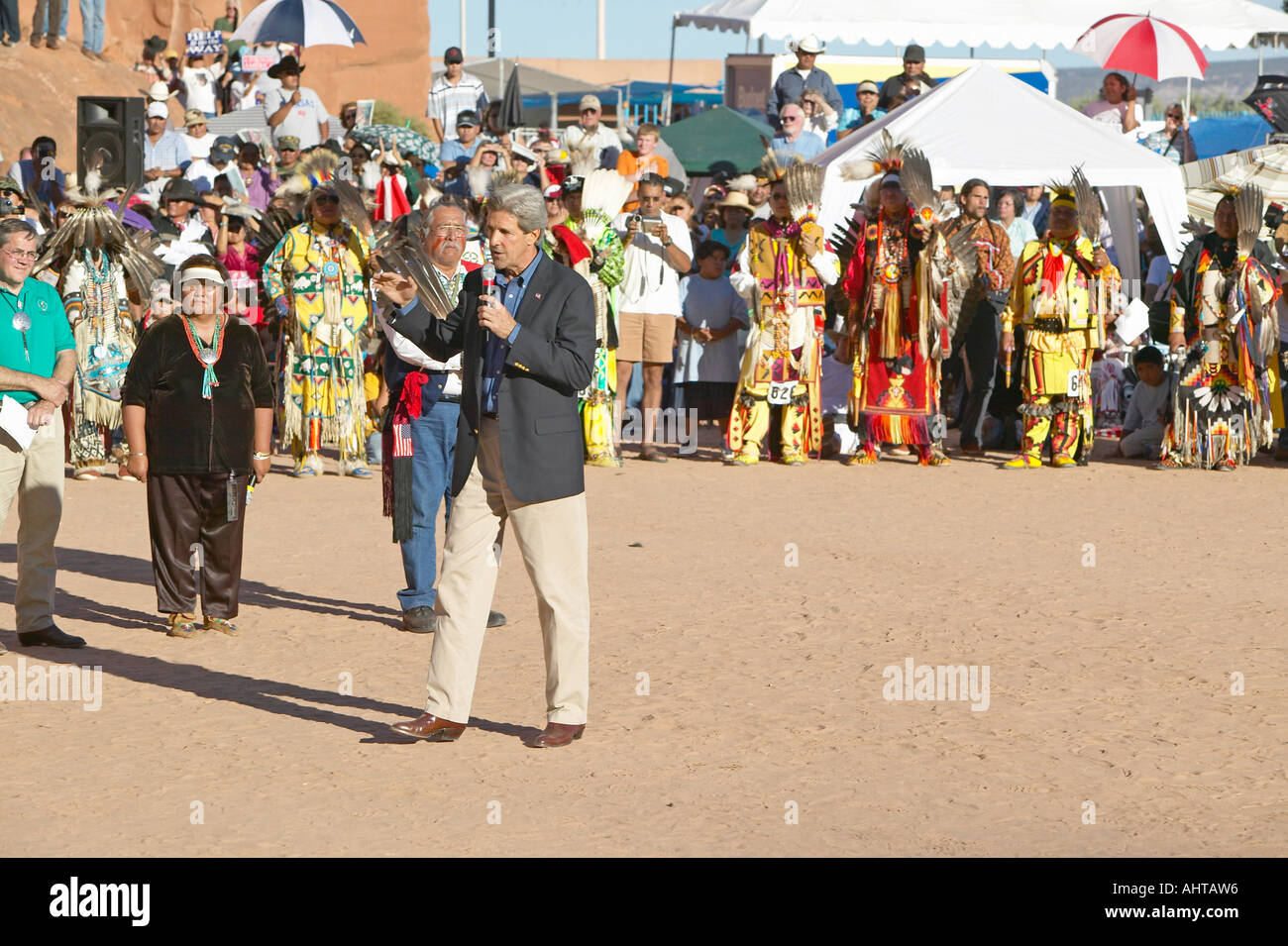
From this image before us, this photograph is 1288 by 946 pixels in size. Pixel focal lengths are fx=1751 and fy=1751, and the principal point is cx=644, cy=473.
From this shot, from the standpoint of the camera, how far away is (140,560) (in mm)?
8812

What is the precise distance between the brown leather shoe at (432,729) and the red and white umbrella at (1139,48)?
1263 cm

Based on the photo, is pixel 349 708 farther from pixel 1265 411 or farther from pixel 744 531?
pixel 1265 411

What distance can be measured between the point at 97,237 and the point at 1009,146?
273 inches

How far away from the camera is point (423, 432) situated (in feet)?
23.0

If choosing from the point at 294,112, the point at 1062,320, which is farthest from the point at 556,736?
the point at 294,112

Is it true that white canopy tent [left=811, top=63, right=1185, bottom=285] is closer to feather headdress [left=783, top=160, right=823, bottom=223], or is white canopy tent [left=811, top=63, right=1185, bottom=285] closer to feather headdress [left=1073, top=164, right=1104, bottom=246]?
feather headdress [left=783, top=160, right=823, bottom=223]

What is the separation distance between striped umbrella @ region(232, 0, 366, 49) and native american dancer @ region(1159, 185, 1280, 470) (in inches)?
346

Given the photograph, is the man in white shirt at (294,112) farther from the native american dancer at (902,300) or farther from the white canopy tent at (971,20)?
the native american dancer at (902,300)

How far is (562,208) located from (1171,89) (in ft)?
391

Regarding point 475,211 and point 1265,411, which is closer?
point 475,211

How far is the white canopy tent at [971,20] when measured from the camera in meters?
15.9

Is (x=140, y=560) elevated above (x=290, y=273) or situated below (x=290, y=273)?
below

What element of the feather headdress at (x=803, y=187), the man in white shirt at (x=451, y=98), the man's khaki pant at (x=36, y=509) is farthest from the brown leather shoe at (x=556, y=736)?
the man in white shirt at (x=451, y=98)

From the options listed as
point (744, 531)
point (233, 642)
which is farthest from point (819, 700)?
point (744, 531)
